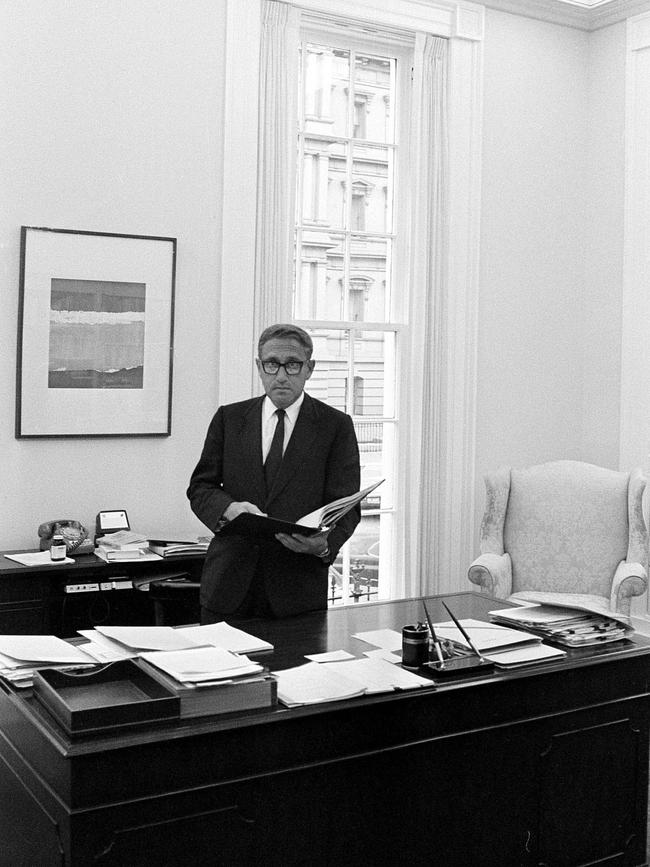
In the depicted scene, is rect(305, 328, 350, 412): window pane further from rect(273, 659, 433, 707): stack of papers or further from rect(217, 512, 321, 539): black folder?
rect(273, 659, 433, 707): stack of papers

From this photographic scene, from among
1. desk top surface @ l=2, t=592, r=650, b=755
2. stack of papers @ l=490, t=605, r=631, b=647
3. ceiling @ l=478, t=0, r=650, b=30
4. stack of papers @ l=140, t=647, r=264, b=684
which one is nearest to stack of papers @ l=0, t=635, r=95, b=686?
desk top surface @ l=2, t=592, r=650, b=755

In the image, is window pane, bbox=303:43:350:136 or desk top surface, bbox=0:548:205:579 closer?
desk top surface, bbox=0:548:205:579

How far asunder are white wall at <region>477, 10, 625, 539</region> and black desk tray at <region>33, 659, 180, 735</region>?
4.16 meters

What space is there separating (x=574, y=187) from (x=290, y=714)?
5205 millimetres

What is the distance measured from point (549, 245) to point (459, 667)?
4444 millimetres

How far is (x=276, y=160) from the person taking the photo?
5613 millimetres

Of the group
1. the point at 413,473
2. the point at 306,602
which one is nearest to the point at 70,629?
the point at 306,602

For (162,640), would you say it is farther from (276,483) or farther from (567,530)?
(567,530)

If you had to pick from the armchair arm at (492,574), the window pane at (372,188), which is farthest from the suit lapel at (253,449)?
the window pane at (372,188)

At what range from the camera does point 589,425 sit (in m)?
6.77

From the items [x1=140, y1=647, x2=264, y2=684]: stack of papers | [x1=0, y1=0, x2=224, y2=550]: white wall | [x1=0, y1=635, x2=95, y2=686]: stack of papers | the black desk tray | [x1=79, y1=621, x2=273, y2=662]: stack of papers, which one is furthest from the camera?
[x1=0, y1=0, x2=224, y2=550]: white wall

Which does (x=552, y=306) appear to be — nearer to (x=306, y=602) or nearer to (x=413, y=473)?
(x=413, y=473)

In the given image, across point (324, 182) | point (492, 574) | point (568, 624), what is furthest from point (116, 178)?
point (568, 624)

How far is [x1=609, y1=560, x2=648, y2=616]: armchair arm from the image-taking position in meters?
5.32
